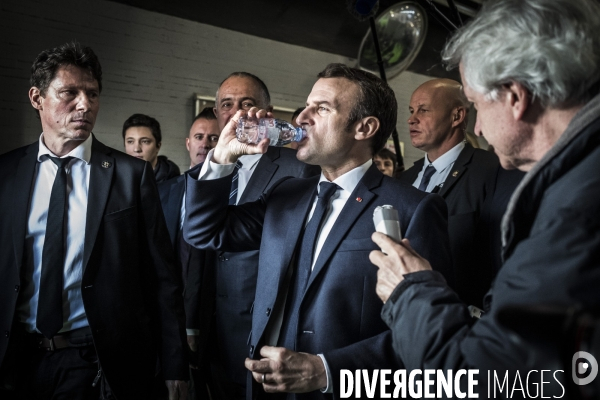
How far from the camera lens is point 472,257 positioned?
2.19m

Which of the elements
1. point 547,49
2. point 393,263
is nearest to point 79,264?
point 393,263

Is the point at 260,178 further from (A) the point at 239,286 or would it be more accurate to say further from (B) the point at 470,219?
(B) the point at 470,219

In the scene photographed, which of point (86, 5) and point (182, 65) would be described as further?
point (182, 65)

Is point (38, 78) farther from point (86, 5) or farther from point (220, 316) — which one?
point (86, 5)

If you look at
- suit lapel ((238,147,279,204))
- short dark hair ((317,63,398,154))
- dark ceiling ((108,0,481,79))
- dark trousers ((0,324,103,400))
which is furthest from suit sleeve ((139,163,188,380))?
dark ceiling ((108,0,481,79))

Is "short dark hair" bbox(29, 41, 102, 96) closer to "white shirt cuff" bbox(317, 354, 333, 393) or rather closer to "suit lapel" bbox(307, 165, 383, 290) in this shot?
"suit lapel" bbox(307, 165, 383, 290)

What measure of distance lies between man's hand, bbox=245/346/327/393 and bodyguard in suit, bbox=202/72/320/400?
0.94 metres

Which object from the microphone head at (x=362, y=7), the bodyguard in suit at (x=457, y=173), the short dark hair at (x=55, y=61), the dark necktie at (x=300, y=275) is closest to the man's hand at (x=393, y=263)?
the dark necktie at (x=300, y=275)

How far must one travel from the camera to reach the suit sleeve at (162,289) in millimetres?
2062

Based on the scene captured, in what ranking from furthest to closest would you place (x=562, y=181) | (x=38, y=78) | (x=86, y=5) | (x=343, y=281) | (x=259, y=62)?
1. (x=259, y=62)
2. (x=86, y=5)
3. (x=38, y=78)
4. (x=343, y=281)
5. (x=562, y=181)

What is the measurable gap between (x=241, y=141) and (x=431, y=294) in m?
0.93

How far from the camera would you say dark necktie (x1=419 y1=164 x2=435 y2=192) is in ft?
9.53

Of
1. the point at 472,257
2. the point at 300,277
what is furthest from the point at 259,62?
the point at 300,277

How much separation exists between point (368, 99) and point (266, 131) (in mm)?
411
